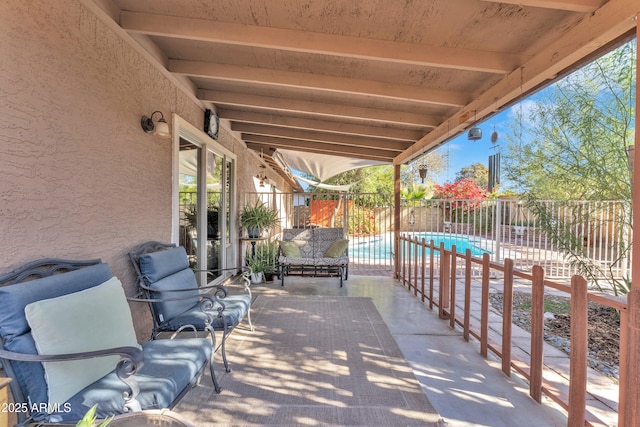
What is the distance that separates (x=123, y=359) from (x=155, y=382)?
0.78 ft

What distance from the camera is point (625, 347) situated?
151 centimetres

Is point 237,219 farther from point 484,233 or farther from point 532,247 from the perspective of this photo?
point 532,247

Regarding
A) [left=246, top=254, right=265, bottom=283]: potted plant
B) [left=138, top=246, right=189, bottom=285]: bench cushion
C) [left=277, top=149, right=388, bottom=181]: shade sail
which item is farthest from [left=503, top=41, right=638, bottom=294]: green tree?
[left=138, top=246, right=189, bottom=285]: bench cushion

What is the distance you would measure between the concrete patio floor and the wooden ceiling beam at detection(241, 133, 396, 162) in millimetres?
3252

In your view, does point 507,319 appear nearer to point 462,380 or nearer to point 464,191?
point 462,380

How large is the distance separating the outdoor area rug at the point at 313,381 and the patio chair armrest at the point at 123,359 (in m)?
0.65

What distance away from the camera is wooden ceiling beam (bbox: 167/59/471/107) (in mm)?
3197

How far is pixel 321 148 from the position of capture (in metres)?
6.32

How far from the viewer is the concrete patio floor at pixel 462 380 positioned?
6.44 feet

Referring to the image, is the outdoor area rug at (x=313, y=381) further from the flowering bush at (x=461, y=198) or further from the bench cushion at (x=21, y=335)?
the flowering bush at (x=461, y=198)

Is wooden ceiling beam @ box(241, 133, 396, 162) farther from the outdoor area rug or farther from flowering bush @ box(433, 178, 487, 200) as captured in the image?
flowering bush @ box(433, 178, 487, 200)

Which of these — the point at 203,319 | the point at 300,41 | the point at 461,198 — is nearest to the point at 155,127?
the point at 300,41

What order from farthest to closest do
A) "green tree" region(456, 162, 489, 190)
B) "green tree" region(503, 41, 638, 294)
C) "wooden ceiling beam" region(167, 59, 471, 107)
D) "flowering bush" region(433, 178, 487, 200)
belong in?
"green tree" region(456, 162, 489, 190)
"flowering bush" region(433, 178, 487, 200)
"green tree" region(503, 41, 638, 294)
"wooden ceiling beam" region(167, 59, 471, 107)

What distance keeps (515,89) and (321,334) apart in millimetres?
2932
